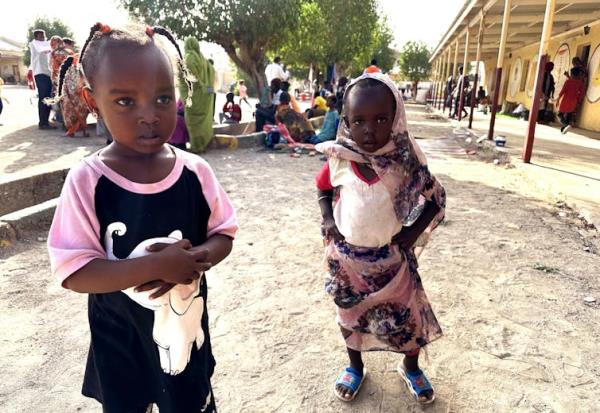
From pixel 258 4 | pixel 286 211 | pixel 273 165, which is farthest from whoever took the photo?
pixel 258 4

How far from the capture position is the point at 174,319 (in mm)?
1136

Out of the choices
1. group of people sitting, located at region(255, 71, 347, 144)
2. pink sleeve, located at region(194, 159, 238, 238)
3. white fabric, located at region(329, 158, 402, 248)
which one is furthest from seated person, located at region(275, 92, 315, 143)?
pink sleeve, located at region(194, 159, 238, 238)

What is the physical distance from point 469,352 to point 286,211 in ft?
8.58

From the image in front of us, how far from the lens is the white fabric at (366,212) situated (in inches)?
65.8

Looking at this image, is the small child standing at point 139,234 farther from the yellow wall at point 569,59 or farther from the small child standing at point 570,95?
the yellow wall at point 569,59

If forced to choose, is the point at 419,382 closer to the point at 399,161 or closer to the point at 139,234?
the point at 399,161

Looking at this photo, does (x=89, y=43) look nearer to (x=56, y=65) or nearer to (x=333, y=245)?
(x=333, y=245)

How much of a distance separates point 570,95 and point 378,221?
11589 mm

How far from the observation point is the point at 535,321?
249cm

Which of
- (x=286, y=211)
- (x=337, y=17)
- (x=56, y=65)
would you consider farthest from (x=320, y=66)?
(x=286, y=211)

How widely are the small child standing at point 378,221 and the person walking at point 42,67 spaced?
343 inches

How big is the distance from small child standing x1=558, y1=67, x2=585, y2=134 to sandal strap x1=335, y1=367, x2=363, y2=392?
11.0 meters

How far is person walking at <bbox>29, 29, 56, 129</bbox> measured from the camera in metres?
8.40

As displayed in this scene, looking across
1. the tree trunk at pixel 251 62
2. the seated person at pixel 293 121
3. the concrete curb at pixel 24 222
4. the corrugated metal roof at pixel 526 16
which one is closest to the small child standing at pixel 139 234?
the concrete curb at pixel 24 222
